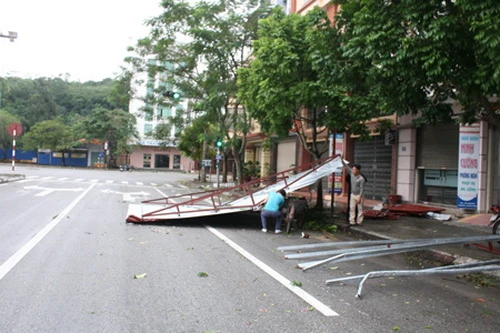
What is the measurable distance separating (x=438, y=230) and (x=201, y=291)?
7914mm

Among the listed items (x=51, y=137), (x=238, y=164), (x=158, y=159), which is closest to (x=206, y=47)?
(x=238, y=164)

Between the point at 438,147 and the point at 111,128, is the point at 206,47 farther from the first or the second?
the point at 111,128

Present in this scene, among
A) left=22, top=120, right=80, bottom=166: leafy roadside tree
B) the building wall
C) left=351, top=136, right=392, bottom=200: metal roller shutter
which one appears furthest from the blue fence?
left=351, top=136, right=392, bottom=200: metal roller shutter

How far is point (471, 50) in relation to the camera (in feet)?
24.5

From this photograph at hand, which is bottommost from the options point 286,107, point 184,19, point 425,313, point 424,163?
point 425,313

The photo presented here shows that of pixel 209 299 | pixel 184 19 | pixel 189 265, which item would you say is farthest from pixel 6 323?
pixel 184 19

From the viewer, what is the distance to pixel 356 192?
11.8 metres

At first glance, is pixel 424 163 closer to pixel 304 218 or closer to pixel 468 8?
pixel 304 218

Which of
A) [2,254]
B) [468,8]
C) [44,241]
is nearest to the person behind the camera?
[468,8]

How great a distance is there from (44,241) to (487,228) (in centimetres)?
1082

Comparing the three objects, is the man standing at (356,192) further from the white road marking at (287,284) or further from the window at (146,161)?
the window at (146,161)

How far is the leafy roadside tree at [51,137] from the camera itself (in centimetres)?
6381

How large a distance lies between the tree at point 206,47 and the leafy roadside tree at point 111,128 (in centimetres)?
3827

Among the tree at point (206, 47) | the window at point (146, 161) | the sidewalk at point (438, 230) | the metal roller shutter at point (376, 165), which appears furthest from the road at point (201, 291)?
the window at point (146, 161)
